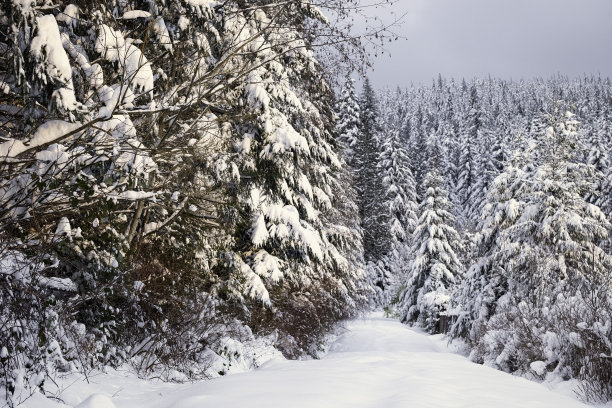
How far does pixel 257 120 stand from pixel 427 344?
1374cm

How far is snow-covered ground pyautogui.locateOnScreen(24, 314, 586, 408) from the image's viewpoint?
359 centimetres

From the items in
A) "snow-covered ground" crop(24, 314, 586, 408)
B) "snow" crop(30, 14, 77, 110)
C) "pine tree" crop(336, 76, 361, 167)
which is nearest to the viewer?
"snow" crop(30, 14, 77, 110)

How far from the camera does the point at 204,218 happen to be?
8.23m

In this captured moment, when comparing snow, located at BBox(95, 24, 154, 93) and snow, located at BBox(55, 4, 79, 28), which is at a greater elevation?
snow, located at BBox(55, 4, 79, 28)

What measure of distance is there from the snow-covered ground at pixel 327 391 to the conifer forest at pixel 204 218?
0.30 ft

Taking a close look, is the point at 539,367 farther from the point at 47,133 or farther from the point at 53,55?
the point at 53,55

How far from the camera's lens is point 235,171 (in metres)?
8.63

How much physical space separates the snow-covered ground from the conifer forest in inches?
3.6

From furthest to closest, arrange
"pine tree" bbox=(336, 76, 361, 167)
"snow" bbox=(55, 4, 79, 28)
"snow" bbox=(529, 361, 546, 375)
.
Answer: "pine tree" bbox=(336, 76, 361, 167) → "snow" bbox=(529, 361, 546, 375) → "snow" bbox=(55, 4, 79, 28)

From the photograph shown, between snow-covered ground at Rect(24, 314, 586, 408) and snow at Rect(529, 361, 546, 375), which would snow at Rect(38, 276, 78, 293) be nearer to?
snow-covered ground at Rect(24, 314, 586, 408)

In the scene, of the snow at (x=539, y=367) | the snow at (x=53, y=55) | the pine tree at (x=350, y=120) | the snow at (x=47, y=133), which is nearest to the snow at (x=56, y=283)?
the snow at (x=47, y=133)

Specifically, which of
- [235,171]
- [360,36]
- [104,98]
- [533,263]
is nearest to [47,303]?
[104,98]

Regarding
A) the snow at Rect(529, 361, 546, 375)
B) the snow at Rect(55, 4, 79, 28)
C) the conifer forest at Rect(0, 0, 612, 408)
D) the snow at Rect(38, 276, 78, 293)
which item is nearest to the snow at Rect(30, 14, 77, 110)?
the conifer forest at Rect(0, 0, 612, 408)

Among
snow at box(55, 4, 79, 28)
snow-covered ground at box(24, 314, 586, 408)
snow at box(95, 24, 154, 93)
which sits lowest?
snow-covered ground at box(24, 314, 586, 408)
